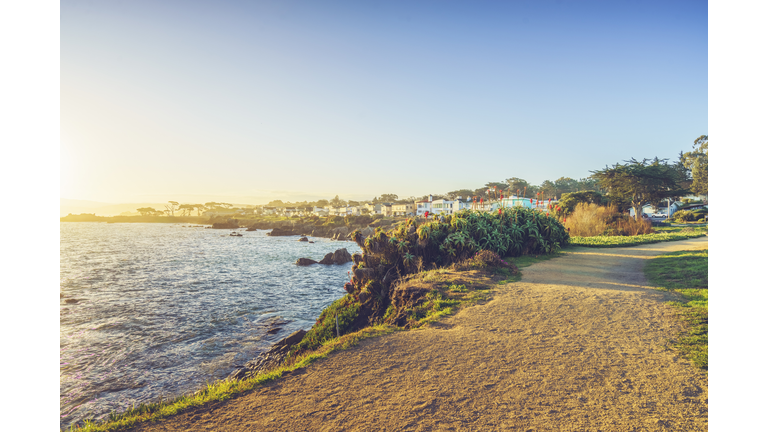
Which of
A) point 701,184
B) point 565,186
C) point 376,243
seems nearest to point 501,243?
point 376,243

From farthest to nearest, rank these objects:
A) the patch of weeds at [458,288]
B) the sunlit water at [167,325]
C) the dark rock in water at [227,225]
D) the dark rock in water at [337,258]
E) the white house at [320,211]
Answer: the white house at [320,211], the dark rock in water at [227,225], the dark rock in water at [337,258], the patch of weeds at [458,288], the sunlit water at [167,325]

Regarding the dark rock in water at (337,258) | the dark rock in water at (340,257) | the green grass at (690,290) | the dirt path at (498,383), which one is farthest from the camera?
the dark rock in water at (340,257)

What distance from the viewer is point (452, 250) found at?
9266mm

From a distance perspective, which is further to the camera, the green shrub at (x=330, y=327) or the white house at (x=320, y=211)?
the white house at (x=320, y=211)

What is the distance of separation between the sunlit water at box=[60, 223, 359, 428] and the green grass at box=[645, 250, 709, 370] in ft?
25.0

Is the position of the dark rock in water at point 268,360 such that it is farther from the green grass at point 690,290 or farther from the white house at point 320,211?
the white house at point 320,211

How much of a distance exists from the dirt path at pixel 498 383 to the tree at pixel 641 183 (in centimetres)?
2853

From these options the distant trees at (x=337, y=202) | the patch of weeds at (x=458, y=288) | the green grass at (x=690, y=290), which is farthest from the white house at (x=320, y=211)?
the patch of weeds at (x=458, y=288)

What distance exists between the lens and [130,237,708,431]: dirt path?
285 cm

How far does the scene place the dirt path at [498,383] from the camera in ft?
9.34

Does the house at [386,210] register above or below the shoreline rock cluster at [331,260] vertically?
above
